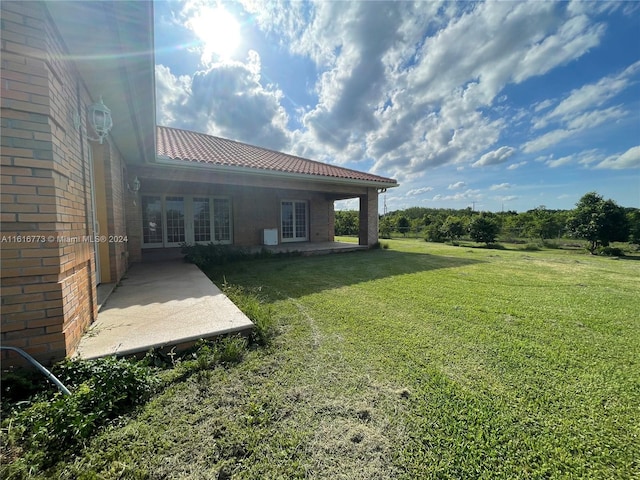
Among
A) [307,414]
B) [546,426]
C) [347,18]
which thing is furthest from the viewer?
[347,18]

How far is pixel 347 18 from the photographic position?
7.51 m

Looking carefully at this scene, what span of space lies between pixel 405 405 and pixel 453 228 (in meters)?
18.3

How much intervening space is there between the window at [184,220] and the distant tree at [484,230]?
1489 centimetres

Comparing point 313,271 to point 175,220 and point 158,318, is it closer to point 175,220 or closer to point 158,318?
point 158,318

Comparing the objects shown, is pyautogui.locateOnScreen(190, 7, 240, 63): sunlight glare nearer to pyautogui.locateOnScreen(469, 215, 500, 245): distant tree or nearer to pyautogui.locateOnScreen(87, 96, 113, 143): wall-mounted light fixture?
pyautogui.locateOnScreen(87, 96, 113, 143): wall-mounted light fixture

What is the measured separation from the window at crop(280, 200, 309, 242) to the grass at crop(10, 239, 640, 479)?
8.27 meters

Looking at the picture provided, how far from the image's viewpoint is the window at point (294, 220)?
475 inches

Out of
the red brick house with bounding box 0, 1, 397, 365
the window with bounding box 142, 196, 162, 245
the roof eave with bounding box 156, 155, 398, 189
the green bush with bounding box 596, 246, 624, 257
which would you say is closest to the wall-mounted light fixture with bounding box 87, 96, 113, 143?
the red brick house with bounding box 0, 1, 397, 365

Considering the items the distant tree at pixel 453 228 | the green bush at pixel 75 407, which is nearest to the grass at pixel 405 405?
the green bush at pixel 75 407

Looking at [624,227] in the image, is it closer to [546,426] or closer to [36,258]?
[546,426]

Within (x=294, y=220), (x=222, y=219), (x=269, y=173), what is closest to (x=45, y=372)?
(x=269, y=173)

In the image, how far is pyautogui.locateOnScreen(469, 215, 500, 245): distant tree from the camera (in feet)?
51.8

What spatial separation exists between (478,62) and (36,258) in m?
11.8

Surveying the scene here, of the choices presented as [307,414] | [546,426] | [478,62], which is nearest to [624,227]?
[478,62]
